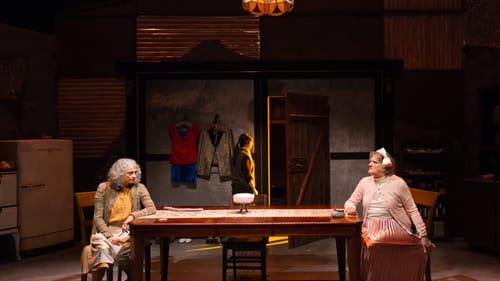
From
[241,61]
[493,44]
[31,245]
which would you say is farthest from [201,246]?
[493,44]

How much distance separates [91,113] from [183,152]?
5.13ft

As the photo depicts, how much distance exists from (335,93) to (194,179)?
8.02ft

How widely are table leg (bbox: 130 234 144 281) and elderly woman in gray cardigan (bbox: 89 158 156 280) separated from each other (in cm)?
25

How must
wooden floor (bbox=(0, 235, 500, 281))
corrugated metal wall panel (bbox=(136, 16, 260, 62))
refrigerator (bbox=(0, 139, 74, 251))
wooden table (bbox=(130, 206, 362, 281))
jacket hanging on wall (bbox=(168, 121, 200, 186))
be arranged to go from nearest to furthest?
1. wooden table (bbox=(130, 206, 362, 281))
2. wooden floor (bbox=(0, 235, 500, 281))
3. refrigerator (bbox=(0, 139, 74, 251))
4. jacket hanging on wall (bbox=(168, 121, 200, 186))
5. corrugated metal wall panel (bbox=(136, 16, 260, 62))

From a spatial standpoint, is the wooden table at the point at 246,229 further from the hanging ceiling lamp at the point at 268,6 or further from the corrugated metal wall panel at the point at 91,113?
the corrugated metal wall panel at the point at 91,113

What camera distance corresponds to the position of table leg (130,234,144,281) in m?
4.29

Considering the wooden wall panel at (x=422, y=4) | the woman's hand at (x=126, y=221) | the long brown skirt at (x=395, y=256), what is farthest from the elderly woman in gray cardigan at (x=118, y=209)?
the wooden wall panel at (x=422, y=4)

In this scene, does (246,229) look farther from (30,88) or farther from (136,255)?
(30,88)

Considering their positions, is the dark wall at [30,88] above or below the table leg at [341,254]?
above

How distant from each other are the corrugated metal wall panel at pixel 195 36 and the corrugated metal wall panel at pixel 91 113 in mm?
674

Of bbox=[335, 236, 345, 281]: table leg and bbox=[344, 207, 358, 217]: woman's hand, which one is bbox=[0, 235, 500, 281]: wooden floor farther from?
bbox=[344, 207, 358, 217]: woman's hand

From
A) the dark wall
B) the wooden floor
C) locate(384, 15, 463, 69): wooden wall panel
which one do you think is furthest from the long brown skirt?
the dark wall

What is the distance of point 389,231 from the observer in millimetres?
4578

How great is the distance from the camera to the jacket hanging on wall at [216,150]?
813cm
